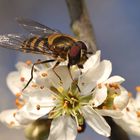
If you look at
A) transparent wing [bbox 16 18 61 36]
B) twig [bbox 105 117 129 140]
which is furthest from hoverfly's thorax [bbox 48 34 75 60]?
twig [bbox 105 117 129 140]

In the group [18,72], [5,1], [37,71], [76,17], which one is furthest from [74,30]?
[5,1]

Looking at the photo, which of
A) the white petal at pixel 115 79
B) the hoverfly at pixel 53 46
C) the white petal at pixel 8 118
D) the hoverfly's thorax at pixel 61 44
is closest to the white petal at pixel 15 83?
the white petal at pixel 8 118

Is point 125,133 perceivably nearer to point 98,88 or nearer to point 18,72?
point 98,88

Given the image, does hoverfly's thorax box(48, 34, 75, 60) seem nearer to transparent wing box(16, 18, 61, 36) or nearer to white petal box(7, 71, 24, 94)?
transparent wing box(16, 18, 61, 36)

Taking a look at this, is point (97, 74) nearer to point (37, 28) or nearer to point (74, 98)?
point (74, 98)

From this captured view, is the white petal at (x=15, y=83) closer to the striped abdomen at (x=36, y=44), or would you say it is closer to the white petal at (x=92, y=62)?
the striped abdomen at (x=36, y=44)

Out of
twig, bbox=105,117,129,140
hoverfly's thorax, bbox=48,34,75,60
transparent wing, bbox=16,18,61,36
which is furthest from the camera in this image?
transparent wing, bbox=16,18,61,36
